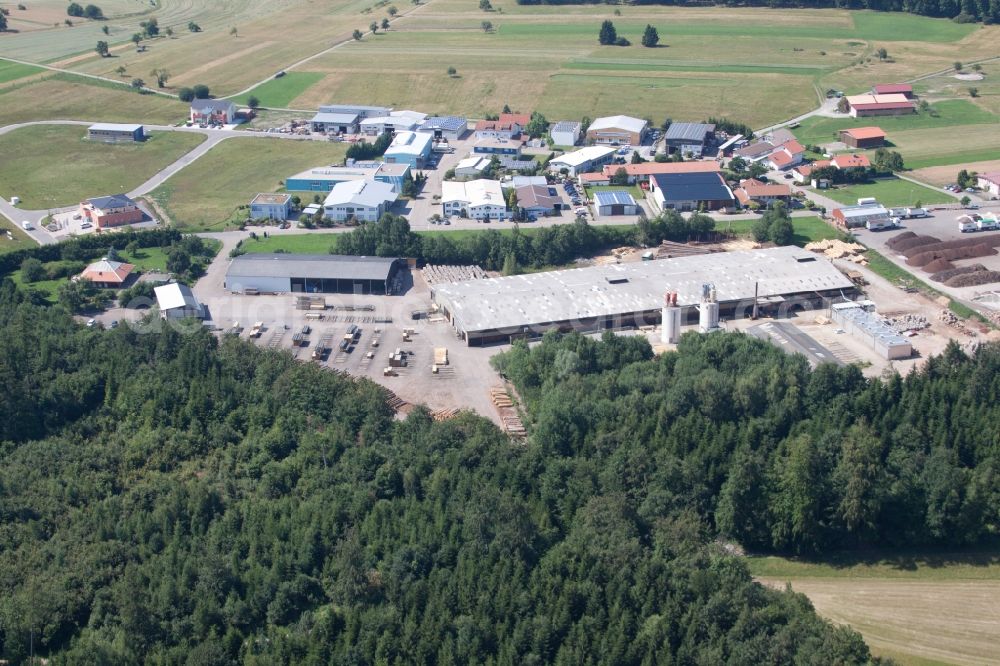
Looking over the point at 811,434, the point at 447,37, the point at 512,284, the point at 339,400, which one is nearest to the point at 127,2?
the point at 447,37

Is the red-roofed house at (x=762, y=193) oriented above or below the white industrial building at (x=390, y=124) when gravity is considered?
below

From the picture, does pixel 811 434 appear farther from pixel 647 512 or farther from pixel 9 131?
pixel 9 131

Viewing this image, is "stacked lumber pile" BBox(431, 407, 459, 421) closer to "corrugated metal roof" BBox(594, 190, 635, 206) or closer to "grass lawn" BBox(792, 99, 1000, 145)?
"corrugated metal roof" BBox(594, 190, 635, 206)

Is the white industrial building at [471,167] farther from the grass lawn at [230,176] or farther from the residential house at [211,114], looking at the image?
the residential house at [211,114]

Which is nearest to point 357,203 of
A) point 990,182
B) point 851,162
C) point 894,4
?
point 851,162

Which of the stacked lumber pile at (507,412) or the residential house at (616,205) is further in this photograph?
the residential house at (616,205)

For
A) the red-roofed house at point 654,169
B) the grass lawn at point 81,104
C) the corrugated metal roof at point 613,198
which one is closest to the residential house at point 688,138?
the red-roofed house at point 654,169
